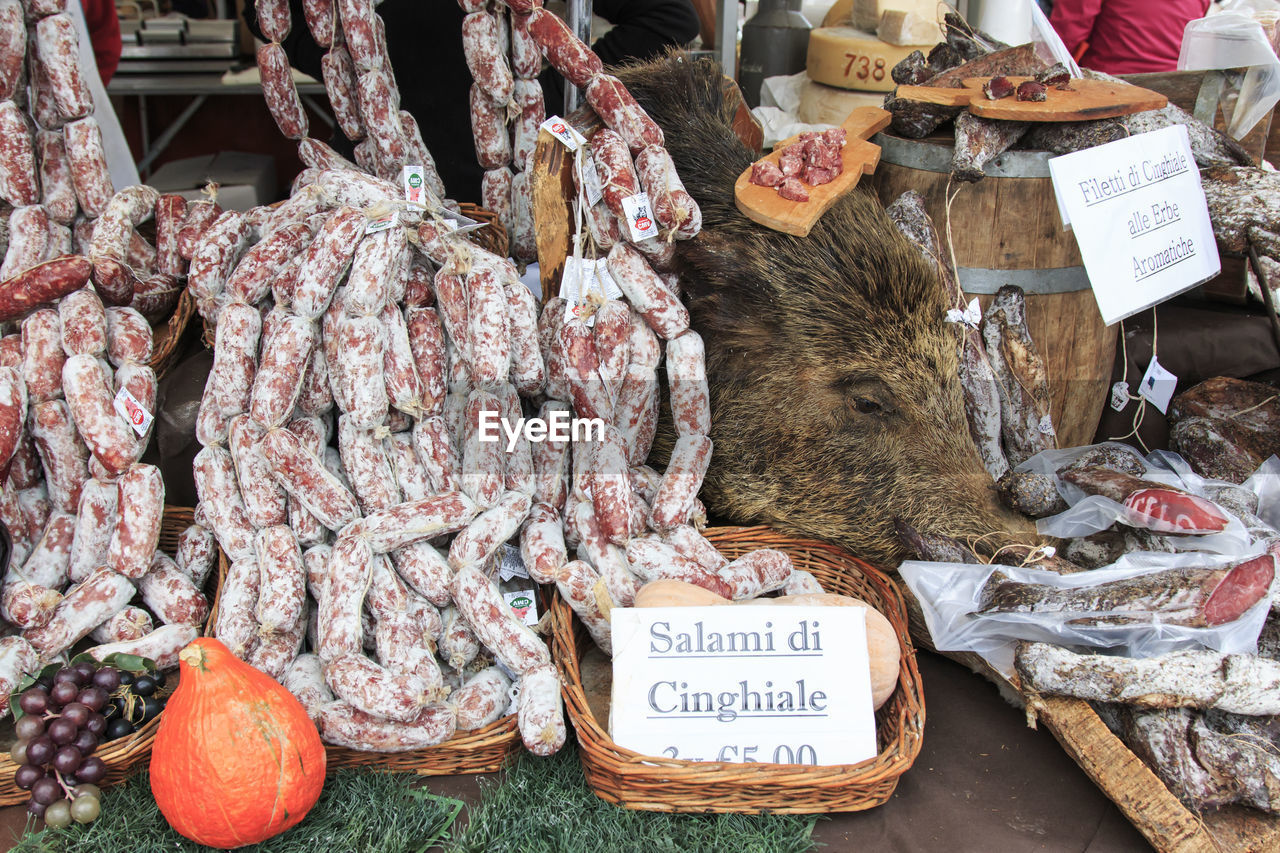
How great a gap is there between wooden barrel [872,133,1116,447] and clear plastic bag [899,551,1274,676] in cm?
74

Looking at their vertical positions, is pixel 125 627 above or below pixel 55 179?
below

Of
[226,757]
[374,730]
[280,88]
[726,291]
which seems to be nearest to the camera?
[226,757]

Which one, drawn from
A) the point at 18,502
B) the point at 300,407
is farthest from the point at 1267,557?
the point at 18,502

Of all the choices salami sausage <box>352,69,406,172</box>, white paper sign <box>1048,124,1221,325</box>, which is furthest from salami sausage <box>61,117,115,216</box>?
white paper sign <box>1048,124,1221,325</box>

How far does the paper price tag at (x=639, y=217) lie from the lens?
84.4 inches

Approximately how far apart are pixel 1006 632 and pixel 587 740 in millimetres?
962

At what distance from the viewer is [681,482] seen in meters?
2.20

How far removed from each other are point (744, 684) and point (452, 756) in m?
0.63

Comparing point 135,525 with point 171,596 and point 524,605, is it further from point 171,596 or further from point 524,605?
point 524,605

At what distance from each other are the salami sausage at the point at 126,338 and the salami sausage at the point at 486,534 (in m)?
0.95

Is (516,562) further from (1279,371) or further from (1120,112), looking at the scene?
(1279,371)

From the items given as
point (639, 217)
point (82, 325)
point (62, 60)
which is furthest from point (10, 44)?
point (639, 217)

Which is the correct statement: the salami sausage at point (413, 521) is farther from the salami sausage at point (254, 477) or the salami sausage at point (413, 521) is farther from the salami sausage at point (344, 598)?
the salami sausage at point (254, 477)

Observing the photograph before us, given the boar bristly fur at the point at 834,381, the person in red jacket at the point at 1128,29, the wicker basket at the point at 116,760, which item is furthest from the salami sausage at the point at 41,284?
the person in red jacket at the point at 1128,29
